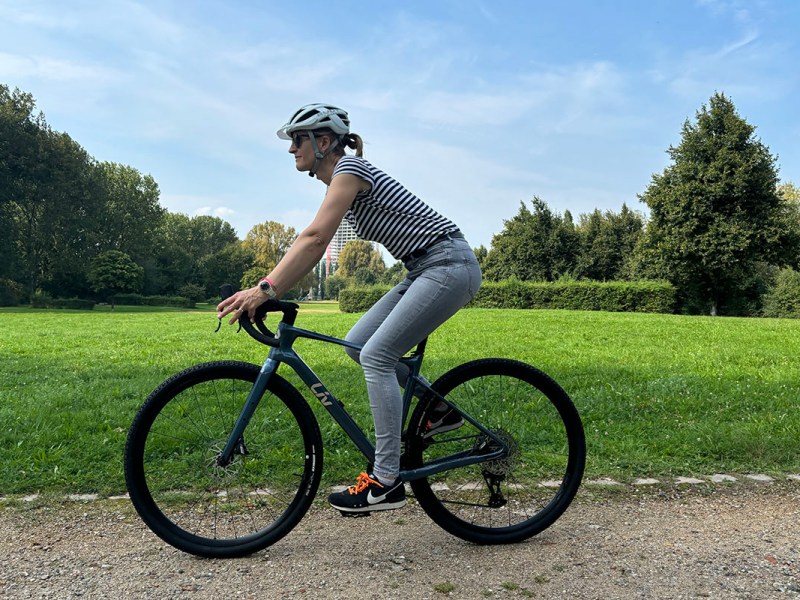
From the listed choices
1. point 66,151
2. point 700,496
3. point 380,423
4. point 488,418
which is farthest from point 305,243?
point 66,151

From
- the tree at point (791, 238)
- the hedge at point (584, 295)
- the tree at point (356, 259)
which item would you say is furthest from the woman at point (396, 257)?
the tree at point (356, 259)

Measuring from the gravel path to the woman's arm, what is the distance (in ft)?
3.82

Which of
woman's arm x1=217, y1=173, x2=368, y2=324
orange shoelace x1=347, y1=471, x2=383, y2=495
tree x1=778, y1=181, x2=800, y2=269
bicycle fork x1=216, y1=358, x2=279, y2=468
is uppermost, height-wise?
tree x1=778, y1=181, x2=800, y2=269

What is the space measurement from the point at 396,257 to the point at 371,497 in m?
1.16

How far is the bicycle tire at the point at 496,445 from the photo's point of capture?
2977 millimetres

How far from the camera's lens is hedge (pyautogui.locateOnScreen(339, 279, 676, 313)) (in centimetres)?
2928

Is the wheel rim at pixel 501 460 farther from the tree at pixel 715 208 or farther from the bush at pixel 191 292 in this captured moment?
the bush at pixel 191 292

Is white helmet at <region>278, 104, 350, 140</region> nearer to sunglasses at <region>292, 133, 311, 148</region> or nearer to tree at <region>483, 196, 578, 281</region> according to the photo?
sunglasses at <region>292, 133, 311, 148</region>

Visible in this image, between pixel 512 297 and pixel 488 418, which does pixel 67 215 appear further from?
pixel 488 418

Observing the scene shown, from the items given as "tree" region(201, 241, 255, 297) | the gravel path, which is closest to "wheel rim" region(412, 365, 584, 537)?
the gravel path

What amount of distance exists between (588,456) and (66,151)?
49.7 metres

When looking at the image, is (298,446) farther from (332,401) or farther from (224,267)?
(224,267)

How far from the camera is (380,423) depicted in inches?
111

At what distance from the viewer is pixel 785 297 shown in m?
31.1
